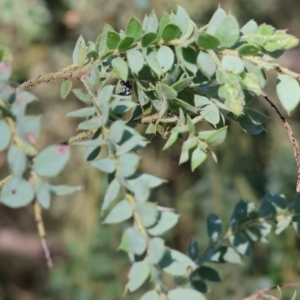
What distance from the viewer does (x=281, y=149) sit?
1.84 meters

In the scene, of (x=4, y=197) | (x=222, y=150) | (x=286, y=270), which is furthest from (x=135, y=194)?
(x=222, y=150)

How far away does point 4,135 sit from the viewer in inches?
16.4

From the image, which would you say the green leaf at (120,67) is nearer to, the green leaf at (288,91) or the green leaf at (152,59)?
the green leaf at (152,59)

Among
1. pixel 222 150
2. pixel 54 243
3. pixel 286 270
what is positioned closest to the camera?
pixel 286 270

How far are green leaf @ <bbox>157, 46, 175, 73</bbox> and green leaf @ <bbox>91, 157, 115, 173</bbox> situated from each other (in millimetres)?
115

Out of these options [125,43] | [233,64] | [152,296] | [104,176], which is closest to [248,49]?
[233,64]

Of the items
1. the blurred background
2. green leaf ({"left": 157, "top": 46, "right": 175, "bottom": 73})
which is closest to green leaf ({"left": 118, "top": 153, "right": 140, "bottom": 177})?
green leaf ({"left": 157, "top": 46, "right": 175, "bottom": 73})

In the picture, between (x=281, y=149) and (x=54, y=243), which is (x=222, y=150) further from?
(x=54, y=243)

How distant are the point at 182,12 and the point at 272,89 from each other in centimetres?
141

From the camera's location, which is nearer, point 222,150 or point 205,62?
point 205,62

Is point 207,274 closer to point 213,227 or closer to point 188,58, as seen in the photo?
point 213,227

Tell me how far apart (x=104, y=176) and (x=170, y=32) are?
130 cm

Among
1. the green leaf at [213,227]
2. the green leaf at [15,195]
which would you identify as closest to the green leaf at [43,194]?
the green leaf at [15,195]

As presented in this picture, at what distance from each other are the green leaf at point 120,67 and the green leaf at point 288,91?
0.15 metres
